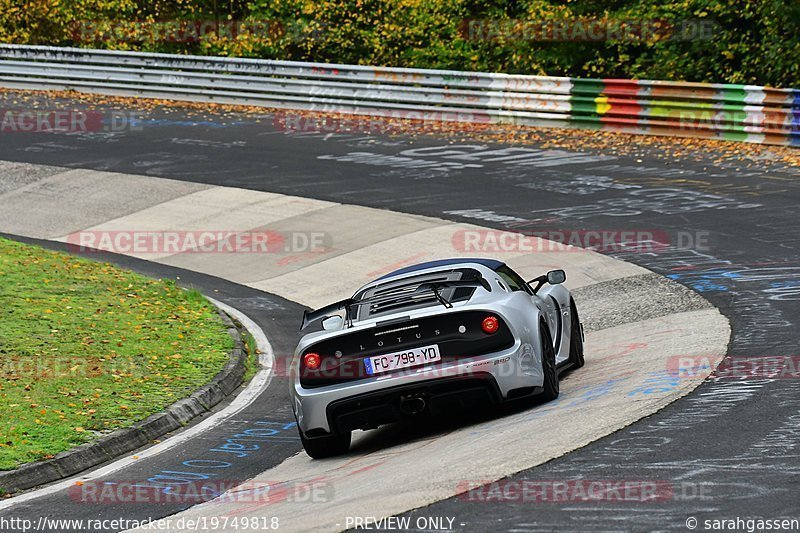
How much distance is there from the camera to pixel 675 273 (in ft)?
49.3

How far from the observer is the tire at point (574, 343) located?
10859mm

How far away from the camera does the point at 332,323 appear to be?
917 centimetres

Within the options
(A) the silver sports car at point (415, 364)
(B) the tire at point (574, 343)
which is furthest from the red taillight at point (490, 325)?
(B) the tire at point (574, 343)

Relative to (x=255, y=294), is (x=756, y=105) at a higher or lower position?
higher

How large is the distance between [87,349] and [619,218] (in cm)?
877

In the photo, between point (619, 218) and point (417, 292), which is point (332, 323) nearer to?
point (417, 292)

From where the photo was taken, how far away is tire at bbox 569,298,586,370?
10.9 metres

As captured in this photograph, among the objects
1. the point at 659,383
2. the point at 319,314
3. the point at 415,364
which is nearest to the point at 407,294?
the point at 319,314

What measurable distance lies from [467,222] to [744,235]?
427 centimetres

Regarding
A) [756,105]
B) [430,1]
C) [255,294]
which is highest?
[430,1]

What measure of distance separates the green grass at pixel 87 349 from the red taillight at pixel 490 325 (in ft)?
11.3

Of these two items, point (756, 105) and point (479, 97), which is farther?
point (479, 97)

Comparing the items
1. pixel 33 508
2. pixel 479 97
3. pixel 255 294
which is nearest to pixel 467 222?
pixel 255 294

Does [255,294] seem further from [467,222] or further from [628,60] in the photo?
[628,60]
